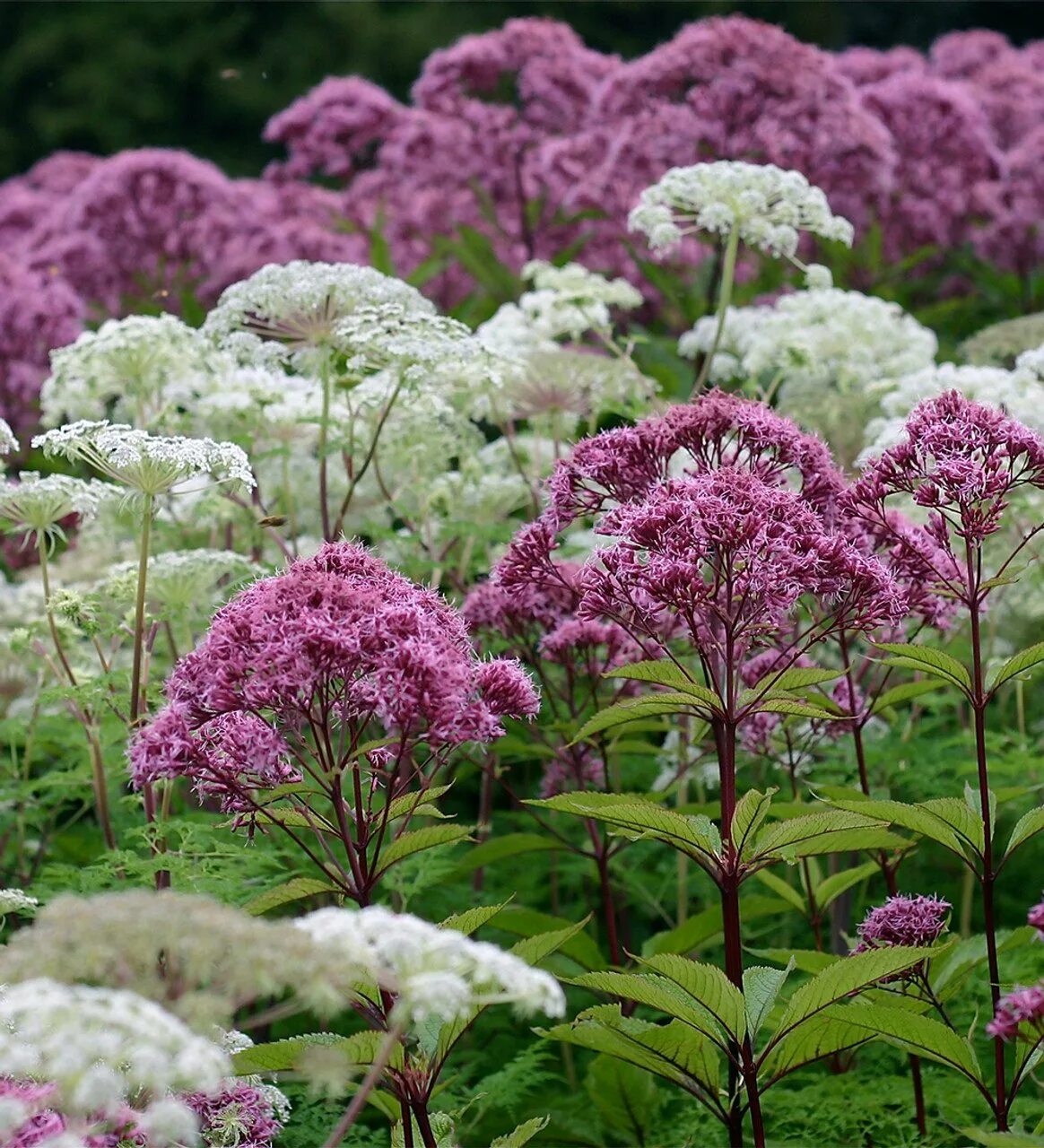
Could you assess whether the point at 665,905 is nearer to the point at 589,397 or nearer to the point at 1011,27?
the point at 589,397

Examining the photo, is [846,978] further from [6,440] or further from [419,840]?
[6,440]

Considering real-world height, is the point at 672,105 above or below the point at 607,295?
above

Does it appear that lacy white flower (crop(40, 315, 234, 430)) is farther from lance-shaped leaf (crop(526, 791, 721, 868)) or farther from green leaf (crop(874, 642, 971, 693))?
green leaf (crop(874, 642, 971, 693))

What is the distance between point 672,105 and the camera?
802cm

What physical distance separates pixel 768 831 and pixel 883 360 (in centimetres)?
377

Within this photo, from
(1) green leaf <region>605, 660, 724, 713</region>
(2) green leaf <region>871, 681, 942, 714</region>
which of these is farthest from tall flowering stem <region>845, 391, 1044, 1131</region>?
(1) green leaf <region>605, 660, 724, 713</region>

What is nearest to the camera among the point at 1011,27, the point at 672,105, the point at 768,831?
the point at 768,831

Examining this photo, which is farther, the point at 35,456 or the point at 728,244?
the point at 35,456

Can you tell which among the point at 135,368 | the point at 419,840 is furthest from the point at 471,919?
the point at 135,368

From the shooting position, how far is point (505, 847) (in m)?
4.43

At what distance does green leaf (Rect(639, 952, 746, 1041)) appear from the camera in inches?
119

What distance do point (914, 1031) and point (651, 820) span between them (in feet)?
2.18

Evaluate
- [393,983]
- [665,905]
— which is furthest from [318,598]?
[665,905]

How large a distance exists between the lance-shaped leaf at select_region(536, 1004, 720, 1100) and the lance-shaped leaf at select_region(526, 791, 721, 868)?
336 mm
